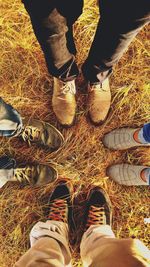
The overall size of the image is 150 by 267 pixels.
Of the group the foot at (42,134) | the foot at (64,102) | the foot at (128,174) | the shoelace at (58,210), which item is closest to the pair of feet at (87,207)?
the shoelace at (58,210)

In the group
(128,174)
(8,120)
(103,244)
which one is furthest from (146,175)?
(8,120)

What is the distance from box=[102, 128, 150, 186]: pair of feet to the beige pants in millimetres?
268

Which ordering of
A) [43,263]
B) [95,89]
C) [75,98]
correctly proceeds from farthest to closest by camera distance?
[75,98] → [95,89] → [43,263]

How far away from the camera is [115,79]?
5.61 ft

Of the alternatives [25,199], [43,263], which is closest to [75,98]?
[25,199]

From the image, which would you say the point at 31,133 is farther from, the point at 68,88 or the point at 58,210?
the point at 58,210

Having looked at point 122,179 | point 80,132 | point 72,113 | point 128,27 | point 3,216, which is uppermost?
point 128,27

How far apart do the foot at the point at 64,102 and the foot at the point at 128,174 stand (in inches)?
13.8

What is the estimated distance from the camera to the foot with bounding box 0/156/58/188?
1627 mm

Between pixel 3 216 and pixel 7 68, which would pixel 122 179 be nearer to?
pixel 3 216

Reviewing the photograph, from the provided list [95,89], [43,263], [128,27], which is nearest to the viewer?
[128,27]

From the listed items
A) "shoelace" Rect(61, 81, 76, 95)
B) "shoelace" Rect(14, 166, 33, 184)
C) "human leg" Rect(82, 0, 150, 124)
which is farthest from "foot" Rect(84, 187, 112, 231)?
"human leg" Rect(82, 0, 150, 124)

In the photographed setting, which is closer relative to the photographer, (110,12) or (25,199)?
(110,12)

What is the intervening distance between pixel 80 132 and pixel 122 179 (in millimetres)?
344
